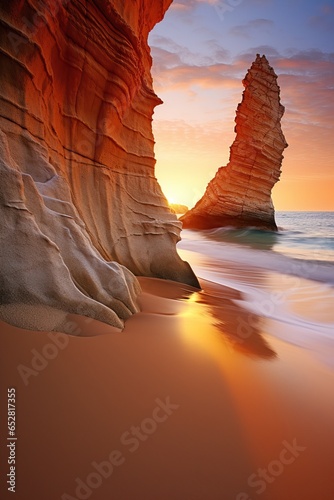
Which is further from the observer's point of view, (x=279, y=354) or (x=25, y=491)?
(x=279, y=354)

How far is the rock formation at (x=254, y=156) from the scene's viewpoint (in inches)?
1036

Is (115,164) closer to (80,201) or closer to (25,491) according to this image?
(80,201)

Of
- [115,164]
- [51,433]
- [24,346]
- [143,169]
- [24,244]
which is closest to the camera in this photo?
[51,433]

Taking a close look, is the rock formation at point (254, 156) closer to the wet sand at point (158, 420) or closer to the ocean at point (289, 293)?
the ocean at point (289, 293)

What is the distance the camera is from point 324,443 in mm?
1837

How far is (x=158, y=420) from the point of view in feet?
5.78

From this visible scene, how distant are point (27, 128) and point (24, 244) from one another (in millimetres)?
1924

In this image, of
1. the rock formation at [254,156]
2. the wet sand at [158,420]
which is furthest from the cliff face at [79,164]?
the rock formation at [254,156]

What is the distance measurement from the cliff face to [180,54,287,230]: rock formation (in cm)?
2013

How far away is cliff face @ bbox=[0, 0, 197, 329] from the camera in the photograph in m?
2.51

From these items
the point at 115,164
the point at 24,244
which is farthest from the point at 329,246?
the point at 24,244

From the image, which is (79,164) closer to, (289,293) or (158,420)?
(158,420)

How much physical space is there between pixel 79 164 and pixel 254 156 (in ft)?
77.3

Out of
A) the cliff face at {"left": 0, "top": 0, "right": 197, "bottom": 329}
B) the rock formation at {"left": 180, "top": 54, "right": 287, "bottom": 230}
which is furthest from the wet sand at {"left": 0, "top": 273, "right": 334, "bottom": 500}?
the rock formation at {"left": 180, "top": 54, "right": 287, "bottom": 230}
